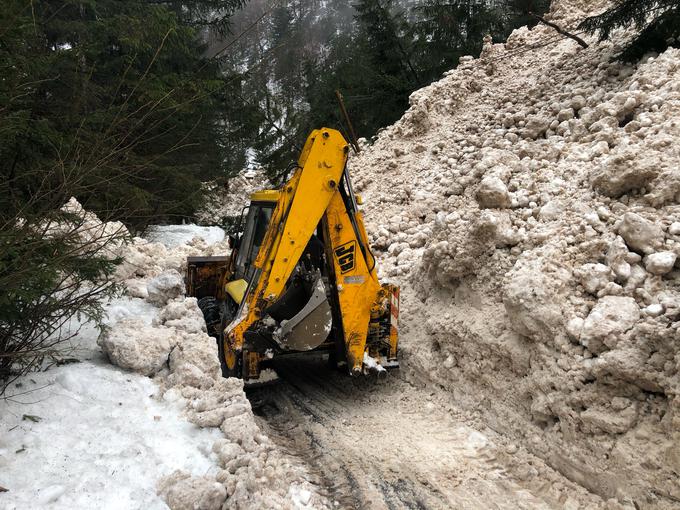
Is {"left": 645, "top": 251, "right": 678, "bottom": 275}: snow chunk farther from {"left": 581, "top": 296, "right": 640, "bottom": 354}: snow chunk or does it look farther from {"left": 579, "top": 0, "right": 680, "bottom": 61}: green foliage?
{"left": 579, "top": 0, "right": 680, "bottom": 61}: green foliage

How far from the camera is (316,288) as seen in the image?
4.82m

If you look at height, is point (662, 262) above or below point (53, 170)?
below

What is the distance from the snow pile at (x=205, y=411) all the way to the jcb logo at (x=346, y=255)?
1.50 metres

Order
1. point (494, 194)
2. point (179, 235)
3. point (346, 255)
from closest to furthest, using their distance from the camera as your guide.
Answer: point (346, 255), point (494, 194), point (179, 235)

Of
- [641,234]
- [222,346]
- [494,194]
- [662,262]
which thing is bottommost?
[222,346]

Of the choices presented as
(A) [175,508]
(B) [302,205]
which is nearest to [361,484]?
(A) [175,508]

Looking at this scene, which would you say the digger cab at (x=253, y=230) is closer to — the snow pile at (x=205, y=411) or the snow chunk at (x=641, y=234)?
the snow pile at (x=205, y=411)

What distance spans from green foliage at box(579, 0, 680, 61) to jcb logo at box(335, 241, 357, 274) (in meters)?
5.43

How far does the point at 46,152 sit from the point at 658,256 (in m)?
5.13

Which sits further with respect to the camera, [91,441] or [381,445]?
[381,445]

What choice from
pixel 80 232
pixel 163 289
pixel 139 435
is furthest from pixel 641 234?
pixel 163 289

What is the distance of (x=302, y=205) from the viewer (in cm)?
472

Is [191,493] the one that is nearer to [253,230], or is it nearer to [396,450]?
[396,450]

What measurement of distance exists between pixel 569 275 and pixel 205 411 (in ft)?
10.5
